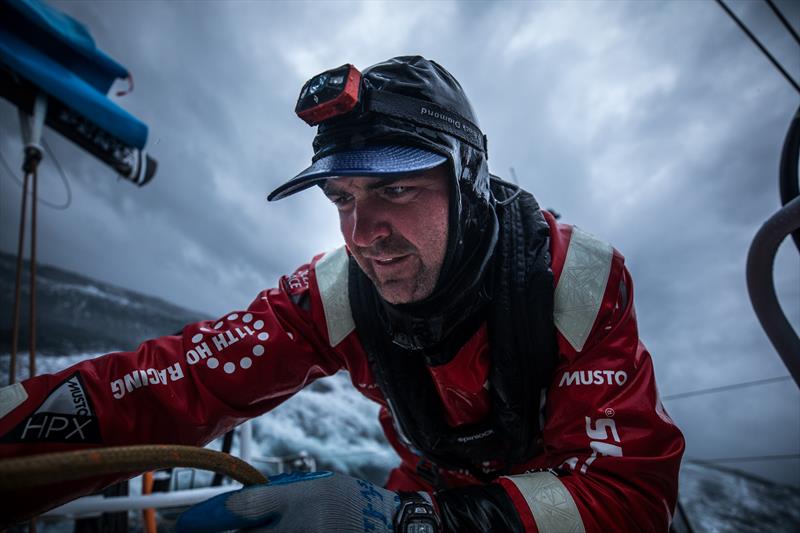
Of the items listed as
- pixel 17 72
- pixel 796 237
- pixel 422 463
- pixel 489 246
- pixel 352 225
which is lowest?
pixel 422 463

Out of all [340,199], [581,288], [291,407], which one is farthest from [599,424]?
[291,407]

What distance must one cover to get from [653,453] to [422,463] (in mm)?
1048

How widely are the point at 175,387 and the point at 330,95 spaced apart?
978 mm

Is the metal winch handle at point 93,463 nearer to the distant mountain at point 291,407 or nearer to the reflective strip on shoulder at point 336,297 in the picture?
the reflective strip on shoulder at point 336,297

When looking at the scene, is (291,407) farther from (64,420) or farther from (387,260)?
(387,260)

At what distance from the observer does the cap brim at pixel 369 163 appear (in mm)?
936

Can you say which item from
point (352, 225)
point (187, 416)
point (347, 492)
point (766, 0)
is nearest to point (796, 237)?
point (766, 0)

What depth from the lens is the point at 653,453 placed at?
2.87 feet

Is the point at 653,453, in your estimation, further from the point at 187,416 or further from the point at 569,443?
the point at 187,416

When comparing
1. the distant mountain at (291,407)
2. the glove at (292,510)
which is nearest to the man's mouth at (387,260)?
the glove at (292,510)

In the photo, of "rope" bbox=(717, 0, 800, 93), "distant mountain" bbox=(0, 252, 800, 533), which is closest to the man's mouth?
"rope" bbox=(717, 0, 800, 93)

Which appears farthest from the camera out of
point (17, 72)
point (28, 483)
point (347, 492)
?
point (17, 72)

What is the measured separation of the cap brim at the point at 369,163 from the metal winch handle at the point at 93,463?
0.68m

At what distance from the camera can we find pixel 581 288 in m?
1.08
